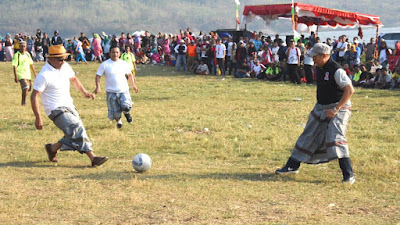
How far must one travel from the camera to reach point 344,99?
295 inches

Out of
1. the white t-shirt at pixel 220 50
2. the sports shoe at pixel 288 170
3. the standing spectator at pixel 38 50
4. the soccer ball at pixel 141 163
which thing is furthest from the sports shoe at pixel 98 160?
the standing spectator at pixel 38 50

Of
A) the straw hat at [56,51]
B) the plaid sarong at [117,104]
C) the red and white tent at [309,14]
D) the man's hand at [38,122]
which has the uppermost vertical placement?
the red and white tent at [309,14]

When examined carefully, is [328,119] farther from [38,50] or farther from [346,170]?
[38,50]

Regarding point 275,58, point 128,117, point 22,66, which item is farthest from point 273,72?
point 128,117

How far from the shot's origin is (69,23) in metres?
147

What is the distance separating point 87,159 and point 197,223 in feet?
12.5

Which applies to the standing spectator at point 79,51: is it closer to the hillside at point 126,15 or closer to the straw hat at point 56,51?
the straw hat at point 56,51

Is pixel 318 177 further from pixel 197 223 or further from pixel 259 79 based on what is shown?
pixel 259 79

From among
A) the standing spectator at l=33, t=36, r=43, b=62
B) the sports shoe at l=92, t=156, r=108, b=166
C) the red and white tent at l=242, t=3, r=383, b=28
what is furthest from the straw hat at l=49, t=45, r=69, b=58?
the standing spectator at l=33, t=36, r=43, b=62

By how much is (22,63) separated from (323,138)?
10796mm

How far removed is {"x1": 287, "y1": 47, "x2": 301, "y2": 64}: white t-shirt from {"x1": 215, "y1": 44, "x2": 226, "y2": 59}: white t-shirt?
371cm

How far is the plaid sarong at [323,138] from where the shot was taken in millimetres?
7594

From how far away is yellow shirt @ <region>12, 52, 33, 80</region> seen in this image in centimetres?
1606

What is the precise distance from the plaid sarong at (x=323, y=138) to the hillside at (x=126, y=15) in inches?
5169
